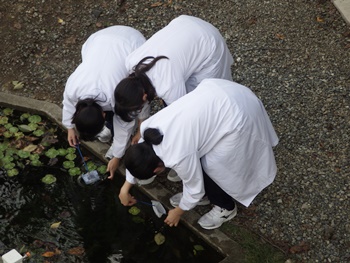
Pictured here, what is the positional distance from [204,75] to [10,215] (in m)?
2.11

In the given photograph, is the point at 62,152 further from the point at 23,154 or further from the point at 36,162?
the point at 23,154

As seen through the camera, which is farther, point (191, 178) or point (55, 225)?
point (55, 225)

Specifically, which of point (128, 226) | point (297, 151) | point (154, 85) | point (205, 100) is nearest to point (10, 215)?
point (128, 226)

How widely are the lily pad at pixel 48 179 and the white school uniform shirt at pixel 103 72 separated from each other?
820mm

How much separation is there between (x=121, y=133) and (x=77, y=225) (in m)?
0.92

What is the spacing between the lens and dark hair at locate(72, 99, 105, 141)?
147 inches

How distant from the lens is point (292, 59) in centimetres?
584

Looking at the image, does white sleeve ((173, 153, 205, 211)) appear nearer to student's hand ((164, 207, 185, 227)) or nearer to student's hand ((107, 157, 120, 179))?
student's hand ((164, 207, 185, 227))

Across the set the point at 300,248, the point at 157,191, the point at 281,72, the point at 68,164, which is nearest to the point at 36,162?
the point at 68,164

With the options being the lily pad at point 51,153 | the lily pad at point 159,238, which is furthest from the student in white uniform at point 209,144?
the lily pad at point 51,153

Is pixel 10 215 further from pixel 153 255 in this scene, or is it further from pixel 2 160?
pixel 153 255

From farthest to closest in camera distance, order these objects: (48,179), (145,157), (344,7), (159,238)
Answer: (344,7) < (48,179) < (159,238) < (145,157)

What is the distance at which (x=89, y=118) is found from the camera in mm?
3736

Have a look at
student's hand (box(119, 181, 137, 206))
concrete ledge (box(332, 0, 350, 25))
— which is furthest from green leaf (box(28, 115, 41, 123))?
concrete ledge (box(332, 0, 350, 25))
